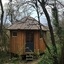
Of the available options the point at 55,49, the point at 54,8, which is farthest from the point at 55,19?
the point at 55,49

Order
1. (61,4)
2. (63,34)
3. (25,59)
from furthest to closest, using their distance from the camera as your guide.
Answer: (25,59) → (63,34) → (61,4)

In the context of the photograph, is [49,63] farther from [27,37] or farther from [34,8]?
[27,37]

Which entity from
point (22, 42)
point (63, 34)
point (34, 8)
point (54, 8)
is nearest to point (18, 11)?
point (34, 8)

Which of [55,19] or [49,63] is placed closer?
[49,63]

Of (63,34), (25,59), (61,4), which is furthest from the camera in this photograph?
(25,59)

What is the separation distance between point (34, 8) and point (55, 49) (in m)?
3.10

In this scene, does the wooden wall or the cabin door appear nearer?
the wooden wall

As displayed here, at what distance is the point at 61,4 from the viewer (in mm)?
15727

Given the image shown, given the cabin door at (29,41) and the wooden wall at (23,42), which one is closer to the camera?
the wooden wall at (23,42)

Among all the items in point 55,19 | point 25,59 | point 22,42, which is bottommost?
point 25,59

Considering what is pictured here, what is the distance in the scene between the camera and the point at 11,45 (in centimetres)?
2728

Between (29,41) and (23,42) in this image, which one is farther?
(29,41)

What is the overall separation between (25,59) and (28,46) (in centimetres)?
145

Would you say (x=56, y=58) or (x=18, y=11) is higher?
(x=18, y=11)
